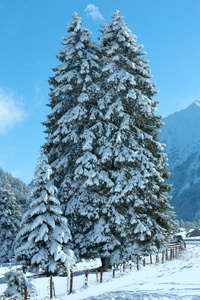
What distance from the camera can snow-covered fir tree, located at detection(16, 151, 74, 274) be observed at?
640 inches

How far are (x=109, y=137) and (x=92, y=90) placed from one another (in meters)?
3.53

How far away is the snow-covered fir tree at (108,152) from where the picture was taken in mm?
18172

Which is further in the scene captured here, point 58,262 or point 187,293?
point 58,262

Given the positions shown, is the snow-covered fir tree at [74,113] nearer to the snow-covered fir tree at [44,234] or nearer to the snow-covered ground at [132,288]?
the snow-covered fir tree at [44,234]

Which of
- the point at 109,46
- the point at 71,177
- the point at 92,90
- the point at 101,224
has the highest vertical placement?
the point at 109,46

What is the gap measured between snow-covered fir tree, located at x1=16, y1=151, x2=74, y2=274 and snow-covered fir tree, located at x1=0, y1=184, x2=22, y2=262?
21.1m

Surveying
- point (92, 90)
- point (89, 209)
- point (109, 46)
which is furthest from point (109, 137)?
point (109, 46)

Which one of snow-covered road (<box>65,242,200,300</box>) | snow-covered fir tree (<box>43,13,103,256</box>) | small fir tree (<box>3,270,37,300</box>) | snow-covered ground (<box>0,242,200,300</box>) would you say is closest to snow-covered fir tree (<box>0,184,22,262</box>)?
snow-covered fir tree (<box>43,13,103,256</box>)

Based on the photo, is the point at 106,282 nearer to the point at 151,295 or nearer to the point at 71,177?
the point at 151,295

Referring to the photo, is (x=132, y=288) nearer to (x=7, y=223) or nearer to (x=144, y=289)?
(x=144, y=289)

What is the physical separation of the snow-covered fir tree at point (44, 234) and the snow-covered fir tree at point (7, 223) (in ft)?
69.1

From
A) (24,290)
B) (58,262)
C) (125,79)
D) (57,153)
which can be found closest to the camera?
(24,290)

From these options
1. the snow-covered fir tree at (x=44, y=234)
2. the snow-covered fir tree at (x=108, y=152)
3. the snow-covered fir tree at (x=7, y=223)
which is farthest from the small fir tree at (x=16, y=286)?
the snow-covered fir tree at (x=7, y=223)

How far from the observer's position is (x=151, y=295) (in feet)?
33.5
